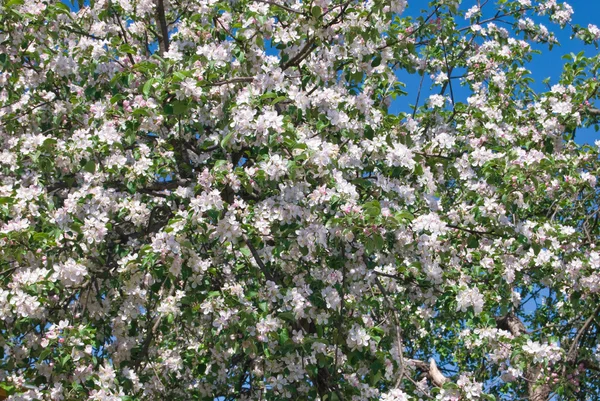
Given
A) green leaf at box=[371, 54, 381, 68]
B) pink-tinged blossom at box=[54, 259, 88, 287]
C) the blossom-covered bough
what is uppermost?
green leaf at box=[371, 54, 381, 68]

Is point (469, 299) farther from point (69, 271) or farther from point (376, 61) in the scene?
point (69, 271)

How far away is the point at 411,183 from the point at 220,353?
1685 mm

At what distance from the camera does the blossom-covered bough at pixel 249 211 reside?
4.06 meters

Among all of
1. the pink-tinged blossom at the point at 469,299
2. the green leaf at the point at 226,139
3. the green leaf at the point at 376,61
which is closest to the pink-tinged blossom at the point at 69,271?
the green leaf at the point at 226,139

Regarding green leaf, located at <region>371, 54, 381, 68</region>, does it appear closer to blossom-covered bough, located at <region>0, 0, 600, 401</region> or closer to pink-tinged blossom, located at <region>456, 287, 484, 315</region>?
blossom-covered bough, located at <region>0, 0, 600, 401</region>

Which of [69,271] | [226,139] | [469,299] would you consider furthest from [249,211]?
[469,299]

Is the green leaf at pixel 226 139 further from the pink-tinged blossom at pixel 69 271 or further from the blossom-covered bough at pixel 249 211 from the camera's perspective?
the pink-tinged blossom at pixel 69 271

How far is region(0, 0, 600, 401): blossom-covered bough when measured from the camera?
13.3ft

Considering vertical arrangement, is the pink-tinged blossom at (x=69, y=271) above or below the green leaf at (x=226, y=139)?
below

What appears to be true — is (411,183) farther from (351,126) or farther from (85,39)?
(85,39)

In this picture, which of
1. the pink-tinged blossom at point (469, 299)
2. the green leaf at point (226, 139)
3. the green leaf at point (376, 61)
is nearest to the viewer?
the green leaf at point (226, 139)

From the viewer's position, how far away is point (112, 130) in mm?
4441

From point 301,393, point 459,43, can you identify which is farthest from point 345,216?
point 459,43

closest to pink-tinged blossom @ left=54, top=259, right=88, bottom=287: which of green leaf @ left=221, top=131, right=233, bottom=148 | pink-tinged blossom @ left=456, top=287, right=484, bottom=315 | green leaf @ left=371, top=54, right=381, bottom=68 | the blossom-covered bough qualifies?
the blossom-covered bough
